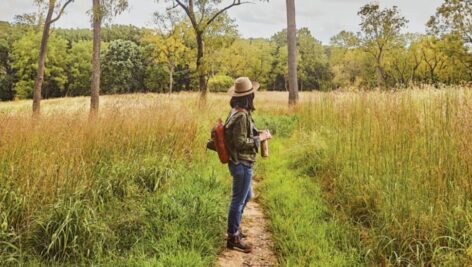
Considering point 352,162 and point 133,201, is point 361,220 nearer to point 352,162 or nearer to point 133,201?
point 352,162

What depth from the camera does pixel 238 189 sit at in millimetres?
3703

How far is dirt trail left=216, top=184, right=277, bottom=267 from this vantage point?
349cm

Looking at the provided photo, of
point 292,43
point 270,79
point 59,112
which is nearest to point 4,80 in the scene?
point 270,79

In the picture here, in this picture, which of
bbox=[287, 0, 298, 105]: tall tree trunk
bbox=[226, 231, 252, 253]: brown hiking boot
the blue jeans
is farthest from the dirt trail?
bbox=[287, 0, 298, 105]: tall tree trunk

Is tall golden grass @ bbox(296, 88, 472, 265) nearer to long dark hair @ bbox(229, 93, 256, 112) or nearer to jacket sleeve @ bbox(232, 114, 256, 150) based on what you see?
jacket sleeve @ bbox(232, 114, 256, 150)

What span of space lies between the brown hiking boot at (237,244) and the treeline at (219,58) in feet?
44.9

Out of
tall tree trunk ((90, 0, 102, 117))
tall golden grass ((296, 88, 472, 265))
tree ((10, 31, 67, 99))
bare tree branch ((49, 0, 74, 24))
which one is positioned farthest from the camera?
tree ((10, 31, 67, 99))

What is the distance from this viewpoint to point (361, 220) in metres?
4.01

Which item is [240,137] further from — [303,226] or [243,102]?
[303,226]

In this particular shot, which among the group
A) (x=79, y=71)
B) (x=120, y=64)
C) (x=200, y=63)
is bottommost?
(x=200, y=63)

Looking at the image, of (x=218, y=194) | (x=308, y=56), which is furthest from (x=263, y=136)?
(x=308, y=56)

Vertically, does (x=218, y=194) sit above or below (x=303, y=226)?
above

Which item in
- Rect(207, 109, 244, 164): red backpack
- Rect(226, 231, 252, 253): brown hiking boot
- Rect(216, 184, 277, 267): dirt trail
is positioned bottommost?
Rect(216, 184, 277, 267): dirt trail

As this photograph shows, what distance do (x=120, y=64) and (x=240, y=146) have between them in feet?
160
